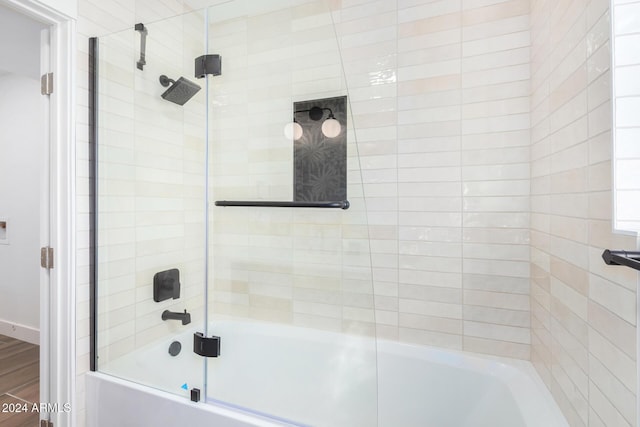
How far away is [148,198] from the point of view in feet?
5.74

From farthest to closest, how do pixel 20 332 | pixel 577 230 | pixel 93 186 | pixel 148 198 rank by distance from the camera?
pixel 20 332 < pixel 148 198 < pixel 93 186 < pixel 577 230

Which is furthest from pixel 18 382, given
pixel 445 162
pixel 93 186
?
pixel 445 162

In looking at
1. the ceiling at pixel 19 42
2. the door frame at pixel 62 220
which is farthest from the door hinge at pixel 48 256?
the ceiling at pixel 19 42

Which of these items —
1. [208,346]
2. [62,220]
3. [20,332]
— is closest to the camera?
[208,346]

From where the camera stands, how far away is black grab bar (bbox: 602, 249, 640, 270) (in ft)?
2.06

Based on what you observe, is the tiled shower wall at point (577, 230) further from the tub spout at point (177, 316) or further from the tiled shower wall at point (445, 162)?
the tub spout at point (177, 316)

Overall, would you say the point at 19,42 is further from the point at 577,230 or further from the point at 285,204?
the point at 577,230

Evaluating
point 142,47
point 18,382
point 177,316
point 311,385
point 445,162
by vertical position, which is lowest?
point 18,382

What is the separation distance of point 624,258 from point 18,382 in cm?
331

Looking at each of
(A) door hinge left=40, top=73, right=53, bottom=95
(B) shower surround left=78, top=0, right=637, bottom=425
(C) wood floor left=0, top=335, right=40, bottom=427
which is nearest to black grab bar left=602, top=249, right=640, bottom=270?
(B) shower surround left=78, top=0, right=637, bottom=425

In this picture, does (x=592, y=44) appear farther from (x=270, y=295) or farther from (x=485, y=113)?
(x=270, y=295)

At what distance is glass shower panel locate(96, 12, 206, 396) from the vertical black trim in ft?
0.07

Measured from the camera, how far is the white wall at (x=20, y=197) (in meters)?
2.90

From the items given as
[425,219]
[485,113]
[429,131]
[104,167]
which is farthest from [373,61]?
[104,167]
